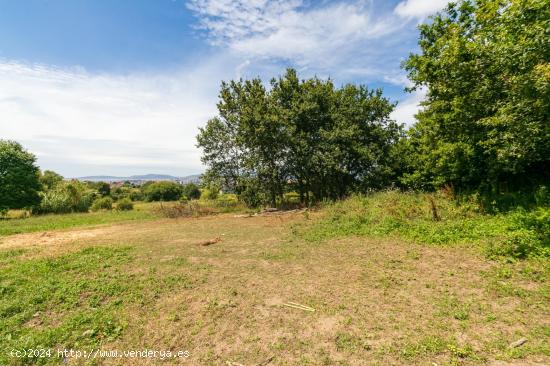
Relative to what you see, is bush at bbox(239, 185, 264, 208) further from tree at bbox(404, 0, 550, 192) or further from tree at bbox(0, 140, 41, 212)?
tree at bbox(0, 140, 41, 212)

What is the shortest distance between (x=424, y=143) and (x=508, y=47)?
22.6 feet

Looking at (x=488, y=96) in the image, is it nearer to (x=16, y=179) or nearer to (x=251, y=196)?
(x=251, y=196)

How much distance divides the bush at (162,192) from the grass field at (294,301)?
42890 mm

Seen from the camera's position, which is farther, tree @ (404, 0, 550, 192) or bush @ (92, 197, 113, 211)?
bush @ (92, 197, 113, 211)

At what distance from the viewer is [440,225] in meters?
7.54

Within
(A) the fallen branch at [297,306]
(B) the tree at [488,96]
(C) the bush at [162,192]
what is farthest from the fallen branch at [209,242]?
(C) the bush at [162,192]

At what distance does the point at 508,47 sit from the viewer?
18.8ft

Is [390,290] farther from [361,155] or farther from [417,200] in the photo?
[361,155]

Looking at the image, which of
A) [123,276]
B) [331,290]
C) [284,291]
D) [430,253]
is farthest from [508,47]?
[123,276]

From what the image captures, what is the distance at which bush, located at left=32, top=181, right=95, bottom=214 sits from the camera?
22.8m

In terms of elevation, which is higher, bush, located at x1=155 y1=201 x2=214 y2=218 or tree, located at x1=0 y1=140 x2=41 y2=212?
tree, located at x1=0 y1=140 x2=41 y2=212

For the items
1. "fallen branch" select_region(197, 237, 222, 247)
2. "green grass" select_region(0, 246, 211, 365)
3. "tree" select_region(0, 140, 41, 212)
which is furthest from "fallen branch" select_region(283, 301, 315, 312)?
"tree" select_region(0, 140, 41, 212)

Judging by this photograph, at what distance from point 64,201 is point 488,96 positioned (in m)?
30.5

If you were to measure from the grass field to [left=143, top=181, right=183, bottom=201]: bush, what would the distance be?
42.9m
